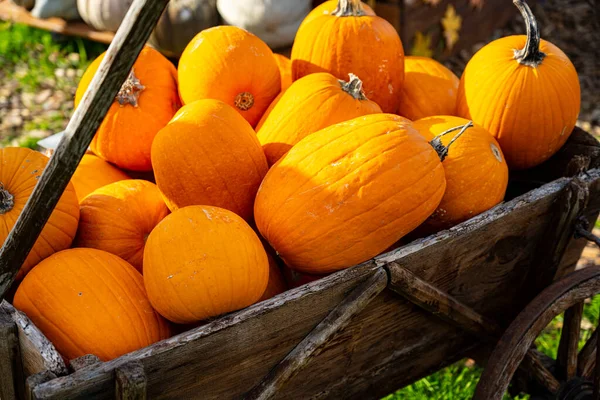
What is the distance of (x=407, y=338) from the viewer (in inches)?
75.9

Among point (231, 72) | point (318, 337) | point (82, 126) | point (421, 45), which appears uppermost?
point (82, 126)

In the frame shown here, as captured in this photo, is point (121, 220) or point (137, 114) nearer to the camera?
point (121, 220)

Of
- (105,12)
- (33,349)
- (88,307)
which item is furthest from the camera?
(105,12)

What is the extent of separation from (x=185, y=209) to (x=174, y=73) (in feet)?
2.64

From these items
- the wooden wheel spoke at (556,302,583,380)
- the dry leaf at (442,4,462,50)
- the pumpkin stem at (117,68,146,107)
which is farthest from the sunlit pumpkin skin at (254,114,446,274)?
the dry leaf at (442,4,462,50)

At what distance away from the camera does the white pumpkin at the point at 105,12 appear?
4684mm

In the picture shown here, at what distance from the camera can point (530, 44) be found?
2014 millimetres

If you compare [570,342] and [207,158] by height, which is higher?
[207,158]

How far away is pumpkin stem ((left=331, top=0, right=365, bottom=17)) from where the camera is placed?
7.19 feet

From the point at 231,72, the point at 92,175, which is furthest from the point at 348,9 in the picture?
the point at 92,175

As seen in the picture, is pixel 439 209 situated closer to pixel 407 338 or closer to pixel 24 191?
pixel 407 338

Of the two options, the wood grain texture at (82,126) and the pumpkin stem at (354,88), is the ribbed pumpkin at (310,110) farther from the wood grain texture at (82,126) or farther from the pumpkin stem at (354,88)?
the wood grain texture at (82,126)

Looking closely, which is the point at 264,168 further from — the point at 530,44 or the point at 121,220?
the point at 530,44

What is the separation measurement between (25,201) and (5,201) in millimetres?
48
